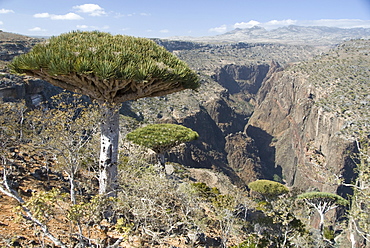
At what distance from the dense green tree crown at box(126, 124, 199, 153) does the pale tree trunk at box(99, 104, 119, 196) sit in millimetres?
7952

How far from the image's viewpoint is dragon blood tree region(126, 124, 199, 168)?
557 inches

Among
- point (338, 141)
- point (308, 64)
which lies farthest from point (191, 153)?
point (308, 64)

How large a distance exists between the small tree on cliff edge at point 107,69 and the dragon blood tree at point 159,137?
322 inches

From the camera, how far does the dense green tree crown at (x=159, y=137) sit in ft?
46.4

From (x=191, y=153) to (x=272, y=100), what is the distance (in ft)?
234

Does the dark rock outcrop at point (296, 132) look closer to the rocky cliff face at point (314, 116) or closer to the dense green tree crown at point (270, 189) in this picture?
the rocky cliff face at point (314, 116)

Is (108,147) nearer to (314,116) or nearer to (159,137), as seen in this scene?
(159,137)

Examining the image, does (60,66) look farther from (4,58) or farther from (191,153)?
(191,153)

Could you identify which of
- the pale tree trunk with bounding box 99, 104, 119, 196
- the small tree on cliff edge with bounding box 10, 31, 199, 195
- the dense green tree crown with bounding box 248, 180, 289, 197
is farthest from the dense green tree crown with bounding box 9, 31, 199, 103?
the dense green tree crown with bounding box 248, 180, 289, 197

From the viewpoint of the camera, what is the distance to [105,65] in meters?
4.38

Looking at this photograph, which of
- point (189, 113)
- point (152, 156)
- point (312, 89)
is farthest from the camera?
point (312, 89)

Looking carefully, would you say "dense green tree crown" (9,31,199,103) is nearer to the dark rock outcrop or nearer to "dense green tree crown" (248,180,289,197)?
"dense green tree crown" (248,180,289,197)

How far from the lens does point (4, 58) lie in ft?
137

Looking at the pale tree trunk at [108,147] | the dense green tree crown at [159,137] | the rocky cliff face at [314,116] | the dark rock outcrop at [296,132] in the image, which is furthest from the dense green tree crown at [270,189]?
the pale tree trunk at [108,147]
